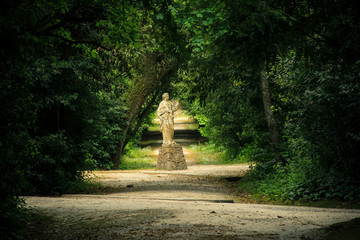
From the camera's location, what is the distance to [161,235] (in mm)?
5367

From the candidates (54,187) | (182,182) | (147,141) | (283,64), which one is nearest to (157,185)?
(182,182)

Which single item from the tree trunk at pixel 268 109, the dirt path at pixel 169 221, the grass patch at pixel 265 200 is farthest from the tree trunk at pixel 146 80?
the dirt path at pixel 169 221

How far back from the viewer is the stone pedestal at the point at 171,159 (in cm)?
2045

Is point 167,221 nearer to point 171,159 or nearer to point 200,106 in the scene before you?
point 200,106

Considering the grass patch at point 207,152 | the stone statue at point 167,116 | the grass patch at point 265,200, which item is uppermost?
the stone statue at point 167,116

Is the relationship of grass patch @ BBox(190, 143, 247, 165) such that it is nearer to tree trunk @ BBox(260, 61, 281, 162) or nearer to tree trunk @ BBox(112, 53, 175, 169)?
tree trunk @ BBox(112, 53, 175, 169)

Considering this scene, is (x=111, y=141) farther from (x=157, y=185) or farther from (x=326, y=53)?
(x=326, y=53)

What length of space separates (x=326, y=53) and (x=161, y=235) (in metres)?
3.43

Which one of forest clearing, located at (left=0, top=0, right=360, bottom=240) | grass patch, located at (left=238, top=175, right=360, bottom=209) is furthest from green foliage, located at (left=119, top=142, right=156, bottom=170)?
grass patch, located at (left=238, top=175, right=360, bottom=209)

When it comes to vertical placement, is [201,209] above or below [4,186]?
below

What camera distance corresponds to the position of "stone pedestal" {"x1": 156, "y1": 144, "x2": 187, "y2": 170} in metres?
20.5

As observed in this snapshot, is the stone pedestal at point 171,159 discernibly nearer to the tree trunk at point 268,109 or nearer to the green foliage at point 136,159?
the green foliage at point 136,159

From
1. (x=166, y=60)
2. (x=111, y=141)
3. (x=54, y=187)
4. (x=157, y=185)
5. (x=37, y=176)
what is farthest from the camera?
(x=111, y=141)

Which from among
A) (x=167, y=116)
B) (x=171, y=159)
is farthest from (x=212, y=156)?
(x=171, y=159)
